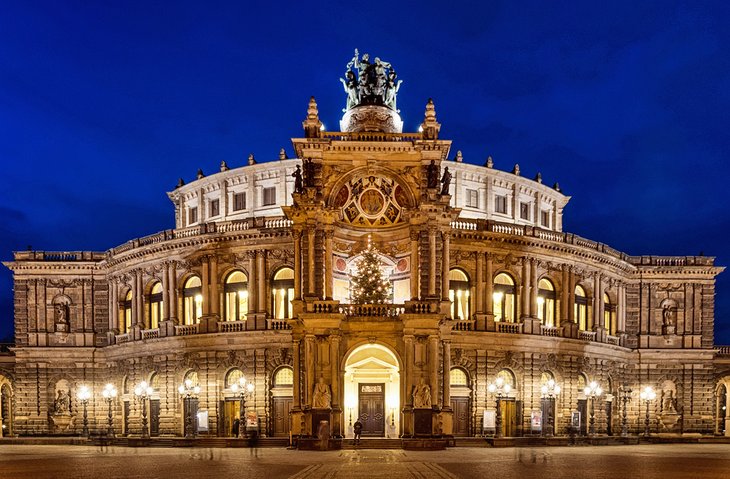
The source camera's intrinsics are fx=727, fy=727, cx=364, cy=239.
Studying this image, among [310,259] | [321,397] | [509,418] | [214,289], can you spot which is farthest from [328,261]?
[509,418]

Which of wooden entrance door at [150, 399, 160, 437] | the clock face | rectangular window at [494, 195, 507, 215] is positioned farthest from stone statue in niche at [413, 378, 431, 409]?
rectangular window at [494, 195, 507, 215]

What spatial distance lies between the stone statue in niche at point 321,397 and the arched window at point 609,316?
34638mm

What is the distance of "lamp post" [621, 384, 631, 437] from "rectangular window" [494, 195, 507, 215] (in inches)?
782

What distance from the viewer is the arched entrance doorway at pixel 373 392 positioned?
161 feet

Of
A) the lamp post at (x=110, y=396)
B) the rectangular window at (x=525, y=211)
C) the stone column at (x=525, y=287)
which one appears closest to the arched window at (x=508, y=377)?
the stone column at (x=525, y=287)

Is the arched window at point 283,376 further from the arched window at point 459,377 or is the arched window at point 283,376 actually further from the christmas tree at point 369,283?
the arched window at point 459,377

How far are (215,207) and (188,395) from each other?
19613mm

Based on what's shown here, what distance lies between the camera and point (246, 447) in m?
47.0

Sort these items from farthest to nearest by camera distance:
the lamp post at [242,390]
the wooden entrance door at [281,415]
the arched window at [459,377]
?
the arched window at [459,377] < the lamp post at [242,390] < the wooden entrance door at [281,415]

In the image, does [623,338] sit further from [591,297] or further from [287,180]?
[287,180]

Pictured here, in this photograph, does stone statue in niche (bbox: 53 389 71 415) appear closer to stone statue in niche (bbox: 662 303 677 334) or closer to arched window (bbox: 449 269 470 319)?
arched window (bbox: 449 269 470 319)

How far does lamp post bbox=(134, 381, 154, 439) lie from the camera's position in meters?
59.3

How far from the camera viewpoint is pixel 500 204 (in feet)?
234

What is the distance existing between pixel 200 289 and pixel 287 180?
13286mm
